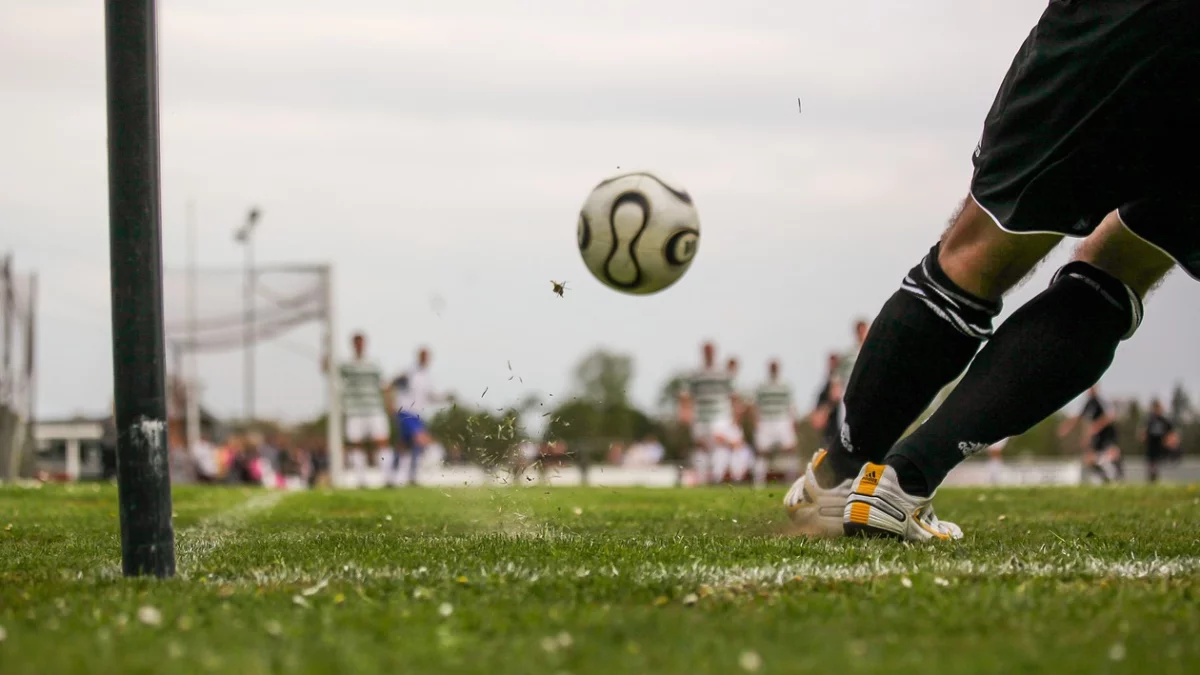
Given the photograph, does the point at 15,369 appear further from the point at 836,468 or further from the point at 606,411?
the point at 606,411

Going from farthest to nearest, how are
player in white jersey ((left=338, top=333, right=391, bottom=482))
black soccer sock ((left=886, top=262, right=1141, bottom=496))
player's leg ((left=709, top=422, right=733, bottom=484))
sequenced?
player's leg ((left=709, top=422, right=733, bottom=484)) → player in white jersey ((left=338, top=333, right=391, bottom=482)) → black soccer sock ((left=886, top=262, right=1141, bottom=496))

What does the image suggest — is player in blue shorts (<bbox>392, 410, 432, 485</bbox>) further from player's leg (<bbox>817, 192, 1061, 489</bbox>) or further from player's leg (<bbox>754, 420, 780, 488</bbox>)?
player's leg (<bbox>817, 192, 1061, 489</bbox>)

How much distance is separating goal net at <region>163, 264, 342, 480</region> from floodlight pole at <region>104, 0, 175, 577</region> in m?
19.3

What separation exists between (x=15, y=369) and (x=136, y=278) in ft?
54.1

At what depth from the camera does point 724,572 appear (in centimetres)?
336

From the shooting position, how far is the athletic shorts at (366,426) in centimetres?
1938

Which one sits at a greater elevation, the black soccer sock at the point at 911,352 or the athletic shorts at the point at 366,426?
the black soccer sock at the point at 911,352

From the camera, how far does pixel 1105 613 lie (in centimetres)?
265

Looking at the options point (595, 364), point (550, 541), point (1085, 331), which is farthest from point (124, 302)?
point (595, 364)

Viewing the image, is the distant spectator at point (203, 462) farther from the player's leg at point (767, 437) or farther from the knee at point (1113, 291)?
the knee at point (1113, 291)

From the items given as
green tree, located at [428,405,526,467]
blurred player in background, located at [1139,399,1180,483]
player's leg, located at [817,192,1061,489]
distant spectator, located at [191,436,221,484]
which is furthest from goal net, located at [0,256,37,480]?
blurred player in background, located at [1139,399,1180,483]

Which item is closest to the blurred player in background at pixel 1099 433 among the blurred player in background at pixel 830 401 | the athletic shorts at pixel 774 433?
the athletic shorts at pixel 774 433

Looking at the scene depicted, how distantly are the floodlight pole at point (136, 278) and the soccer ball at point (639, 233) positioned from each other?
2.16 m

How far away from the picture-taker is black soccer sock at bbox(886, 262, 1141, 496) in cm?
427
